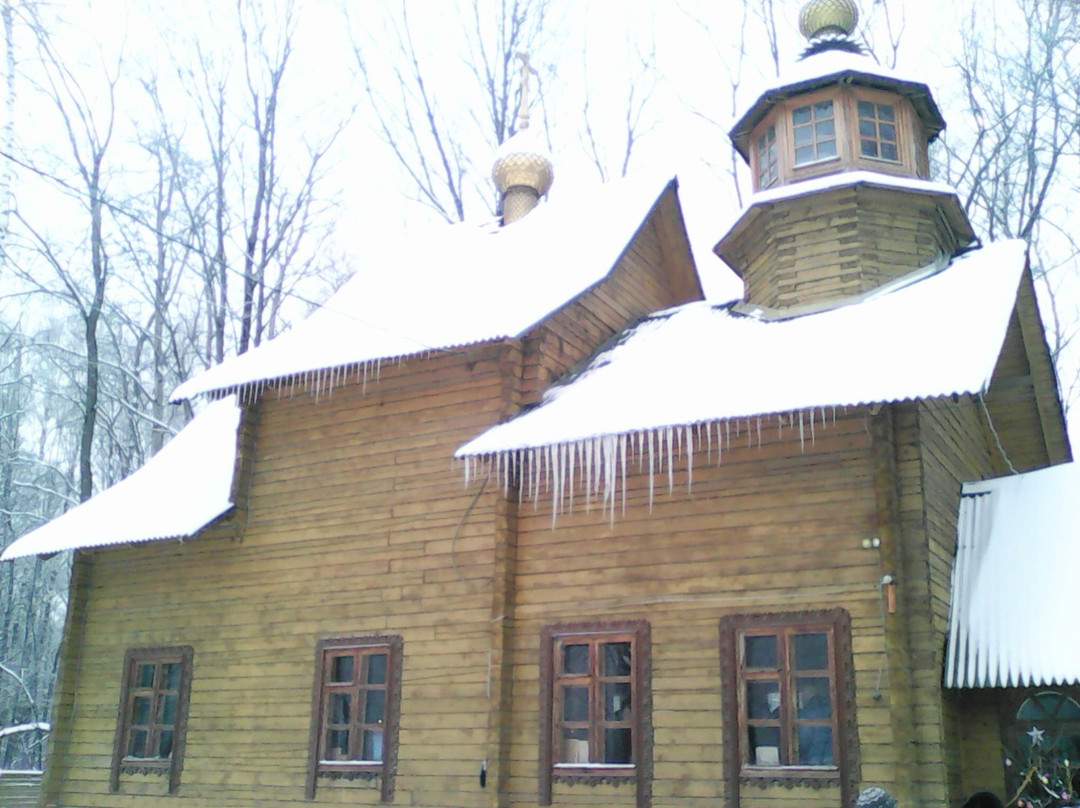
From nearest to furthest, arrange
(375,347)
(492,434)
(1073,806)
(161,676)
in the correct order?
(1073,806) < (492,434) < (375,347) < (161,676)

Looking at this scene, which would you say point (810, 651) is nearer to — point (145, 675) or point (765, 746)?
point (765, 746)

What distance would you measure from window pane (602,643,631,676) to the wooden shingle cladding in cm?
446

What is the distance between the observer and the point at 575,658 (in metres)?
10.6

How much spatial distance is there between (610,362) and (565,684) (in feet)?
11.7

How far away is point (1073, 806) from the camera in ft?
27.3

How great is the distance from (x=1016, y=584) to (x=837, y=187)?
464 centimetres

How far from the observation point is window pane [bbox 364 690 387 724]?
11.4 m

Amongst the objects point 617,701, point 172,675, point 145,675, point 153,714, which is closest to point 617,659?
point 617,701

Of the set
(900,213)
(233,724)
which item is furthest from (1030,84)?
(233,724)

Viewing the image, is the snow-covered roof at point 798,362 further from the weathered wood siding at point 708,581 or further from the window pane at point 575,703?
the window pane at point 575,703

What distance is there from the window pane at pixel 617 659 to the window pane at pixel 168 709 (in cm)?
586

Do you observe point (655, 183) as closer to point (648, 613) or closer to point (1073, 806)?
point (648, 613)

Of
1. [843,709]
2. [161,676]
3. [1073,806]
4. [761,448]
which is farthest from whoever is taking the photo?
[161,676]

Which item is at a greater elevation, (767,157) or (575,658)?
(767,157)
